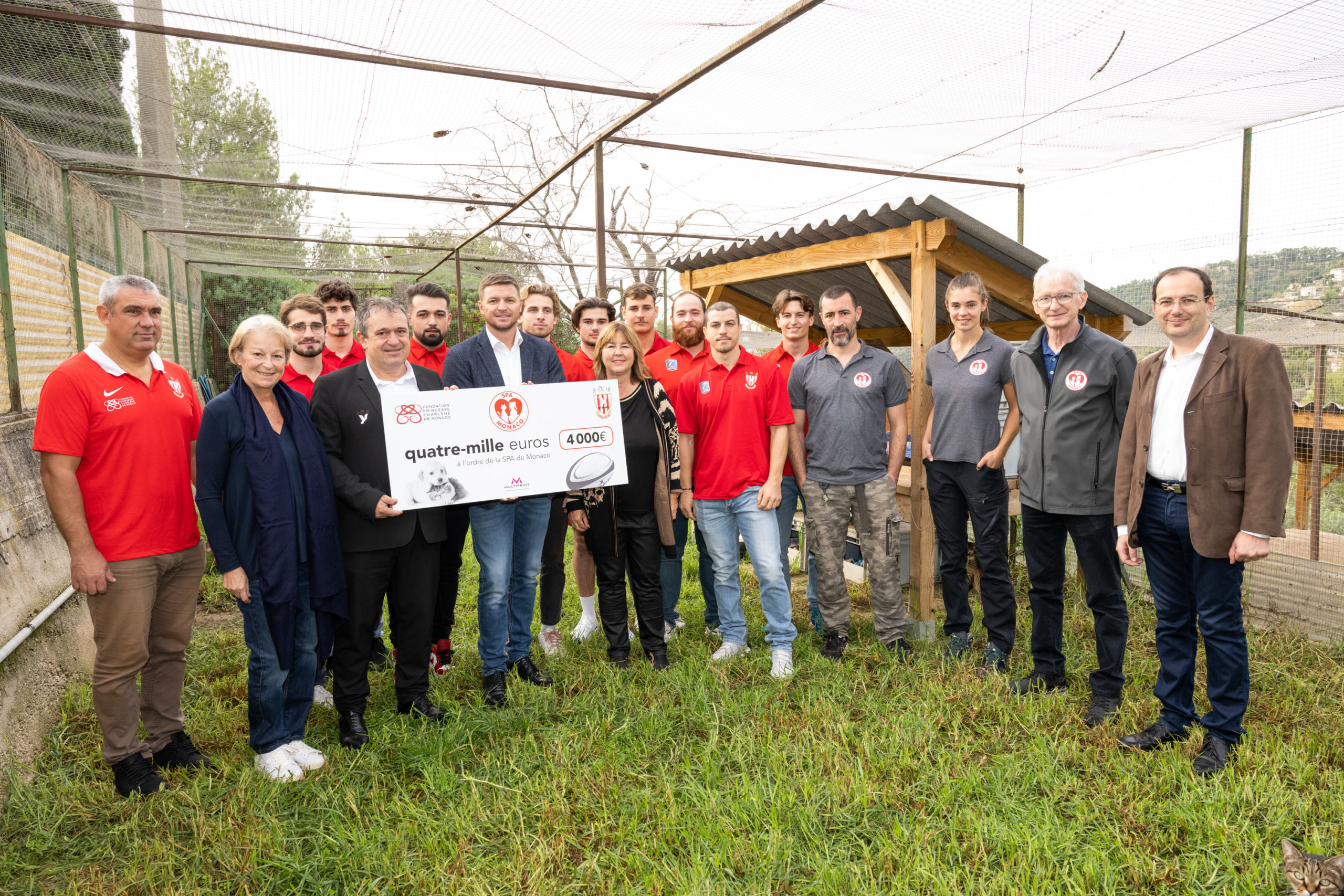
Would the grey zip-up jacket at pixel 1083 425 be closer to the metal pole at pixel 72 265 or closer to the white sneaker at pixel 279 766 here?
the white sneaker at pixel 279 766

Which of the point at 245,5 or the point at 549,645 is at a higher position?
the point at 245,5

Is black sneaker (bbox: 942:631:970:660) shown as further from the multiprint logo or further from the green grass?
the multiprint logo

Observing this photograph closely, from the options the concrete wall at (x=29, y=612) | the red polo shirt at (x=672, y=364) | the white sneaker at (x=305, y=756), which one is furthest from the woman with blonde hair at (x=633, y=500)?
the concrete wall at (x=29, y=612)

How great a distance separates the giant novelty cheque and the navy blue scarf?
12.0 inches

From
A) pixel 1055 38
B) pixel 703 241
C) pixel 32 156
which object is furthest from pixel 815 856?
pixel 703 241

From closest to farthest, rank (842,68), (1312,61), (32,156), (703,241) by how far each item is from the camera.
→ (1312,61) → (842,68) → (32,156) → (703,241)

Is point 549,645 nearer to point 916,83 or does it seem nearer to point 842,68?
point 842,68

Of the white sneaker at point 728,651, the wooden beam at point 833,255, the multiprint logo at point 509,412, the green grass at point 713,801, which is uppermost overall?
the wooden beam at point 833,255

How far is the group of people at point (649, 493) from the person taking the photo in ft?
9.42

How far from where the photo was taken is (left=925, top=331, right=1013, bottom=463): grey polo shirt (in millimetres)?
3893

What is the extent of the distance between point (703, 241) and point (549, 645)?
58.3 ft

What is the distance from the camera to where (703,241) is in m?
20.8

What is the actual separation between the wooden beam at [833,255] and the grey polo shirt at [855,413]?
804 millimetres

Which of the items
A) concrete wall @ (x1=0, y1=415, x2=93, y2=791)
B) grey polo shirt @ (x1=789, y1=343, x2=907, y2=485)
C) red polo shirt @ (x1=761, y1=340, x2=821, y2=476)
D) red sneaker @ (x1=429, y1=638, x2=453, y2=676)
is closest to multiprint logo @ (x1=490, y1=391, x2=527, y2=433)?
red sneaker @ (x1=429, y1=638, x2=453, y2=676)
